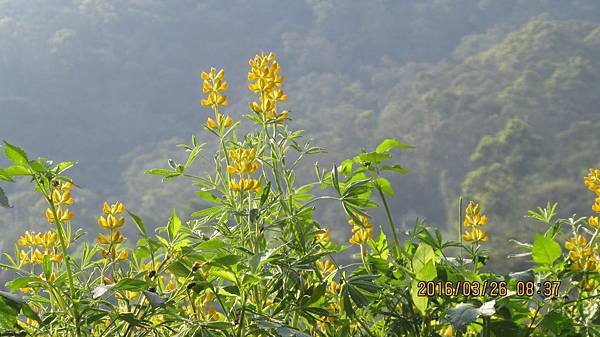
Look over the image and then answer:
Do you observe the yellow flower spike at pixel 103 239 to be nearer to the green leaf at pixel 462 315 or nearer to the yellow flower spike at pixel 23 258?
the yellow flower spike at pixel 23 258

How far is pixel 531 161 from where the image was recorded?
693 inches

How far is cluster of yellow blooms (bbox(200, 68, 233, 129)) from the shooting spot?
27.4 inches

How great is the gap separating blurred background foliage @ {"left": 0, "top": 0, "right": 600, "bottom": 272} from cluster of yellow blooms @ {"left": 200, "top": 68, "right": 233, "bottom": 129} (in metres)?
12.6

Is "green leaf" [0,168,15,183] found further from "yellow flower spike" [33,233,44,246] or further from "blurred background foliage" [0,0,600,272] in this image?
"blurred background foliage" [0,0,600,272]

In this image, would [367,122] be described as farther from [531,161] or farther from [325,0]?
[325,0]

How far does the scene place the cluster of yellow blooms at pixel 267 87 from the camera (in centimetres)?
68

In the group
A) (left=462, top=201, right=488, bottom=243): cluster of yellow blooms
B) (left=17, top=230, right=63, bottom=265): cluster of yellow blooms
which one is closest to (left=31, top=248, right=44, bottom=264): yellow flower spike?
(left=17, top=230, right=63, bottom=265): cluster of yellow blooms

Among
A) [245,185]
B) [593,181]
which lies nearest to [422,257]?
[245,185]

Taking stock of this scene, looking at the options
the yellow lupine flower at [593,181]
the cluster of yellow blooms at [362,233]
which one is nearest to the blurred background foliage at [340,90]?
the yellow lupine flower at [593,181]

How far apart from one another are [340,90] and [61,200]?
2388 cm

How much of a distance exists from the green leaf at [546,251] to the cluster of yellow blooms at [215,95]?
0.95 feet

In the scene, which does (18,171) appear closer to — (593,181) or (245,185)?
(245,185)

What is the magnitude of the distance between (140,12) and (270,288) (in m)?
27.5

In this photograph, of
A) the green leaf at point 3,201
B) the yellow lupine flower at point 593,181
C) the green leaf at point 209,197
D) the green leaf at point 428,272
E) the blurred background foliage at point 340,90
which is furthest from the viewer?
the blurred background foliage at point 340,90
